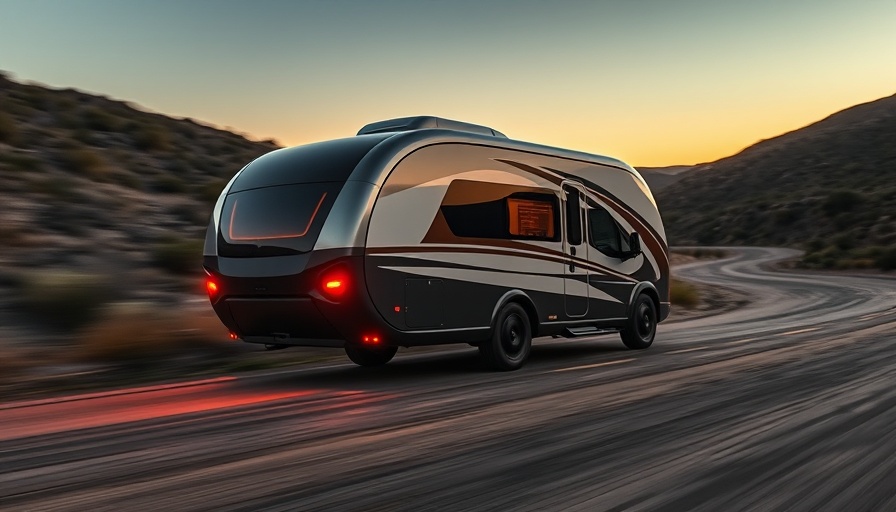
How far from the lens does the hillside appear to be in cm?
5956

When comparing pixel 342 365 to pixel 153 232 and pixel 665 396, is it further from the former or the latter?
pixel 153 232

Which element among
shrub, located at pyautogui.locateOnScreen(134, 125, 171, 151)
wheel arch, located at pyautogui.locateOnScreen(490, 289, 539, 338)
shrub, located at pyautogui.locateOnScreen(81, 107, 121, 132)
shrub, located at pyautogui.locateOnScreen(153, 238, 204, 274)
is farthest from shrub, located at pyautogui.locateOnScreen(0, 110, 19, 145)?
wheel arch, located at pyautogui.locateOnScreen(490, 289, 539, 338)

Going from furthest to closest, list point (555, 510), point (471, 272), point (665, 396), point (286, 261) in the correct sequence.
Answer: point (471, 272) < point (286, 261) < point (665, 396) < point (555, 510)

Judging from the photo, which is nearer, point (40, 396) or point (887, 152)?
point (40, 396)

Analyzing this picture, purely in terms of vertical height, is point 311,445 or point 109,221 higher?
point 109,221

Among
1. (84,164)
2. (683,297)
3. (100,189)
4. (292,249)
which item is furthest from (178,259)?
(683,297)

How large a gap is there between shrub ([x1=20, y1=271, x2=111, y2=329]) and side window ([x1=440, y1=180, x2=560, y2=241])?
5.72 m

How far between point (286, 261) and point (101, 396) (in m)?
2.23

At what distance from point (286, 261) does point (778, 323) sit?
12.4 metres

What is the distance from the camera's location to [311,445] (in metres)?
5.97

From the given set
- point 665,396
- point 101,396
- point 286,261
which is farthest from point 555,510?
point 101,396

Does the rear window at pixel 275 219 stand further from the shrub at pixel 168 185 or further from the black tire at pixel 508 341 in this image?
the shrub at pixel 168 185

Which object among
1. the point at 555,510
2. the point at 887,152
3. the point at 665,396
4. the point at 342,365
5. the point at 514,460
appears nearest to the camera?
the point at 555,510

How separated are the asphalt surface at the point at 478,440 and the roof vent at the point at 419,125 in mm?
2894
